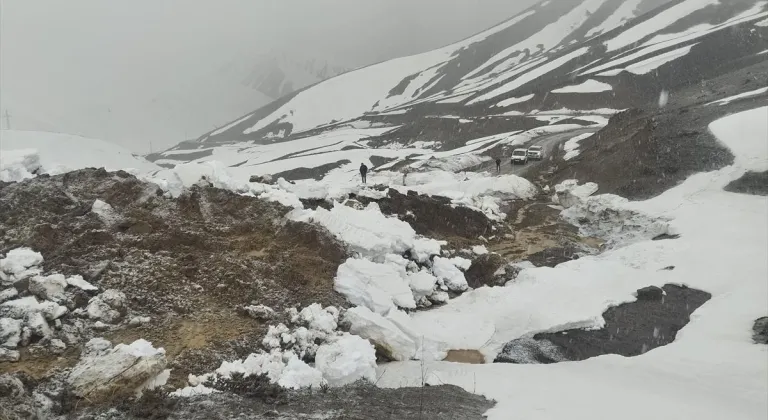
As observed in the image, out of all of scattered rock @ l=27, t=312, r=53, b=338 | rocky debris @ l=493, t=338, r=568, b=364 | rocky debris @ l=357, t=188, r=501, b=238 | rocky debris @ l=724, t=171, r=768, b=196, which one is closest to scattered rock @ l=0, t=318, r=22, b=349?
scattered rock @ l=27, t=312, r=53, b=338

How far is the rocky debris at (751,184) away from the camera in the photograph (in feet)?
52.3

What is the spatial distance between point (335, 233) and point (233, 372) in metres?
5.30

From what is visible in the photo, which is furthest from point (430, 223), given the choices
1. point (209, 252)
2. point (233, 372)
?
point (233, 372)

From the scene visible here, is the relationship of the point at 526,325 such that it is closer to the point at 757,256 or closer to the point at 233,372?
the point at 233,372

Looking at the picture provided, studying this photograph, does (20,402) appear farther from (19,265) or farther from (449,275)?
(449,275)

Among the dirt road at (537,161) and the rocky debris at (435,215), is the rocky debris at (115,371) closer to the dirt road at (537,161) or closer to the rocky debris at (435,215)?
the rocky debris at (435,215)

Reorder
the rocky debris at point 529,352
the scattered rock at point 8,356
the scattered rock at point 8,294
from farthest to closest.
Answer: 1. the rocky debris at point 529,352
2. the scattered rock at point 8,294
3. the scattered rock at point 8,356

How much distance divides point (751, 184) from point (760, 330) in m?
10.6

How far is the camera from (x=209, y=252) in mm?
9281

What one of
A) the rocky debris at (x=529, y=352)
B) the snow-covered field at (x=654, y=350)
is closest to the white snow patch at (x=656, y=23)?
the snow-covered field at (x=654, y=350)

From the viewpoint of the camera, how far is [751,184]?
16.4m

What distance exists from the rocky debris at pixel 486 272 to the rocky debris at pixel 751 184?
9748 millimetres

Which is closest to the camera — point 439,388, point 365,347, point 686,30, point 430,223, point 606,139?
point 439,388

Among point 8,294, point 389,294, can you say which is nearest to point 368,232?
point 389,294
